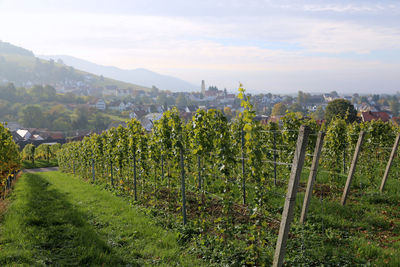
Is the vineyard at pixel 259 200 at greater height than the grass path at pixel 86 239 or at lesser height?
greater

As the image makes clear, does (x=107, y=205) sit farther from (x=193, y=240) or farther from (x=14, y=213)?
(x=193, y=240)

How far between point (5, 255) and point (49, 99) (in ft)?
528

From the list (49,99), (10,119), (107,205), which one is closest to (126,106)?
(49,99)

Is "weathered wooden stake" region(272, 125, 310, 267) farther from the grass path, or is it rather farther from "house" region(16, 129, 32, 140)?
"house" region(16, 129, 32, 140)

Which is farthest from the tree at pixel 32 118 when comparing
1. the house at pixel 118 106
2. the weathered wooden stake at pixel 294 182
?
the weathered wooden stake at pixel 294 182

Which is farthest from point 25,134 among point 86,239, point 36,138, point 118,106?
point 86,239

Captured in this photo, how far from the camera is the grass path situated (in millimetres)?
5074

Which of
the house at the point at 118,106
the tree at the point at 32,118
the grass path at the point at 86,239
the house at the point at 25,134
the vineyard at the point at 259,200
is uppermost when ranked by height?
the vineyard at the point at 259,200

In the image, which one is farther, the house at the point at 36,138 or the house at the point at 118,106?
the house at the point at 118,106

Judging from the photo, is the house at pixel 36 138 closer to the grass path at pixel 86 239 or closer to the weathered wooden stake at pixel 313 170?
the grass path at pixel 86 239

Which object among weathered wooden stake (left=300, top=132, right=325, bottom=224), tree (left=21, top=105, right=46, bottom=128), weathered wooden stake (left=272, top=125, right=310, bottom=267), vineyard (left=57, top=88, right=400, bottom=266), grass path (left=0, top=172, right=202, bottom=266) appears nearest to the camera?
weathered wooden stake (left=272, top=125, right=310, bottom=267)

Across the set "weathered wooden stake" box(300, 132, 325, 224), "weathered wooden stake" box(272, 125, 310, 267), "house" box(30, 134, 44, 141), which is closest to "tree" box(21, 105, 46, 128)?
"house" box(30, 134, 44, 141)

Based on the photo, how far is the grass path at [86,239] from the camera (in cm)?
507

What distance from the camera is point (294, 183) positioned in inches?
154
